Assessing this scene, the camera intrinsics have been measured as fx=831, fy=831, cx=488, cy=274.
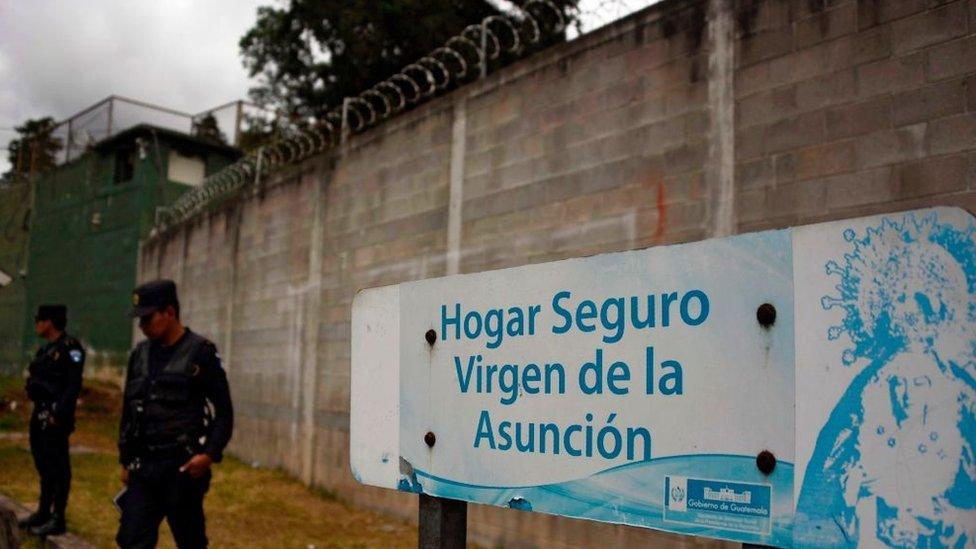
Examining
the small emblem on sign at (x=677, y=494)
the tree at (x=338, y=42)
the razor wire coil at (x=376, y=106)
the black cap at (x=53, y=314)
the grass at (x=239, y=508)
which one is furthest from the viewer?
the tree at (x=338, y=42)

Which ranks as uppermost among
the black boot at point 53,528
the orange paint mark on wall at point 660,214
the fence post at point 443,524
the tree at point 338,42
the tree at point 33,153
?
the tree at point 338,42

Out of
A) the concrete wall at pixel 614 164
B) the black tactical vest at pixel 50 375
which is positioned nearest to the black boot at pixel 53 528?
the black tactical vest at pixel 50 375

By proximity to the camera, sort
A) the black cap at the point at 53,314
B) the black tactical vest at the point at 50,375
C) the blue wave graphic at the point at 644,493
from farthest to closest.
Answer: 1. the black cap at the point at 53,314
2. the black tactical vest at the point at 50,375
3. the blue wave graphic at the point at 644,493

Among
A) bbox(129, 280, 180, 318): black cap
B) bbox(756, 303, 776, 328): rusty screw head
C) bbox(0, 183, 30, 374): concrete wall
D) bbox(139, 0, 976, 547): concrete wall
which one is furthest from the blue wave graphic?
bbox(0, 183, 30, 374): concrete wall

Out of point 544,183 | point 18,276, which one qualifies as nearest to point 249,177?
point 544,183

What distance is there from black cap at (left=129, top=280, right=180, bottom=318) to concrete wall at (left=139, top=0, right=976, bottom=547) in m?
2.40

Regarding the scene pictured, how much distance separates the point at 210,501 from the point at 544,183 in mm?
4152

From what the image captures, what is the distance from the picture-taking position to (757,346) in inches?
52.4

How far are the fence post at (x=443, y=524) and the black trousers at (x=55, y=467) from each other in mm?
4375

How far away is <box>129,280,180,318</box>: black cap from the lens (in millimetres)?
3814

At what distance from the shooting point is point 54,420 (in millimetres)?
5328

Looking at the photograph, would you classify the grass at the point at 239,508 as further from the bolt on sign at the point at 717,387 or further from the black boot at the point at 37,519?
the bolt on sign at the point at 717,387

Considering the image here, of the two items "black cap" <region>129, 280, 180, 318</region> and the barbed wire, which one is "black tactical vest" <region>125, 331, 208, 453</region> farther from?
the barbed wire

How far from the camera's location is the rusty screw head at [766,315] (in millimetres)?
1318
